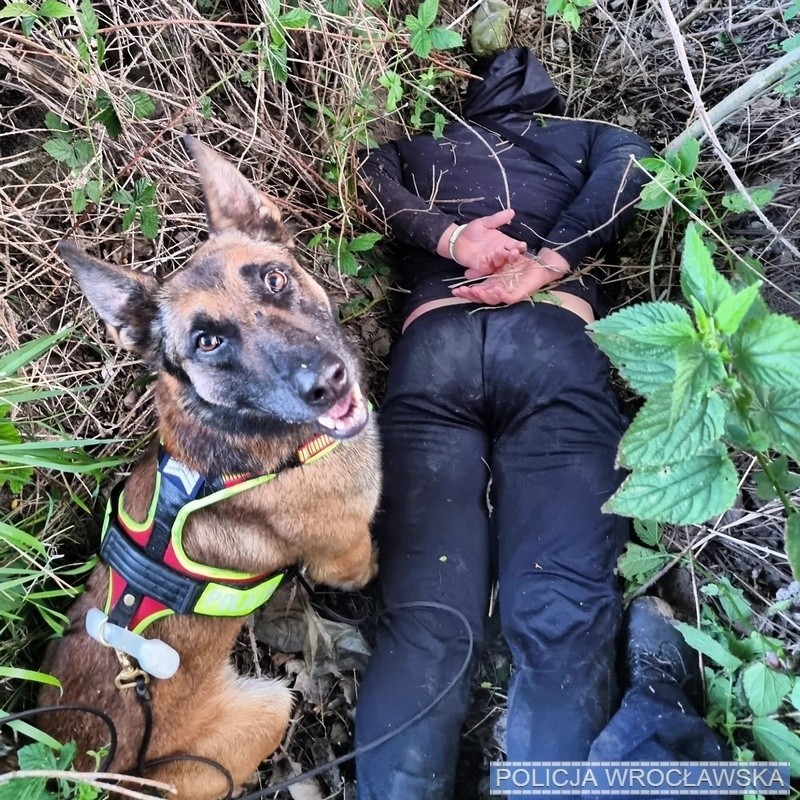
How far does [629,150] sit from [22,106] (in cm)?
293

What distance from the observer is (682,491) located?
1.69m

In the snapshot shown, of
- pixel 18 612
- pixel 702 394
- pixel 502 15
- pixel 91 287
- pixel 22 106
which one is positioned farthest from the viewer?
pixel 502 15

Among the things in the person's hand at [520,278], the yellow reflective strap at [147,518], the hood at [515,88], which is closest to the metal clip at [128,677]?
the yellow reflective strap at [147,518]

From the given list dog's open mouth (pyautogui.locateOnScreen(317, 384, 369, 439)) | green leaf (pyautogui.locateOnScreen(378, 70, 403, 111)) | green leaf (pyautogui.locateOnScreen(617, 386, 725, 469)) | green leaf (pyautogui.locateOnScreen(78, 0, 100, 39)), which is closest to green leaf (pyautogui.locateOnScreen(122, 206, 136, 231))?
green leaf (pyautogui.locateOnScreen(78, 0, 100, 39))

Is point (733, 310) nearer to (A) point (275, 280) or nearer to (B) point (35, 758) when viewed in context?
(A) point (275, 280)

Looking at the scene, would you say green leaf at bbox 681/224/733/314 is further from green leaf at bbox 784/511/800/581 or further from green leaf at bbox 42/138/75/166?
green leaf at bbox 42/138/75/166

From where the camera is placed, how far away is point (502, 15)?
11.5 feet

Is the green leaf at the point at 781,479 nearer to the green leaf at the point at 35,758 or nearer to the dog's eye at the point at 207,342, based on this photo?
the dog's eye at the point at 207,342

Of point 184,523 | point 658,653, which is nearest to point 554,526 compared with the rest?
point 658,653

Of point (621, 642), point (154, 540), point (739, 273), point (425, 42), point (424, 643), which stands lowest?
point (621, 642)

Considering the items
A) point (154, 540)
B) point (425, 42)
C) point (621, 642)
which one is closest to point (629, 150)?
point (425, 42)

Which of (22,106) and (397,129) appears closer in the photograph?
(22,106)

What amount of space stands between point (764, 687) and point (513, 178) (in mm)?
2493

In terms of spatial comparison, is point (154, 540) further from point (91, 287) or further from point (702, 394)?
point (702, 394)
